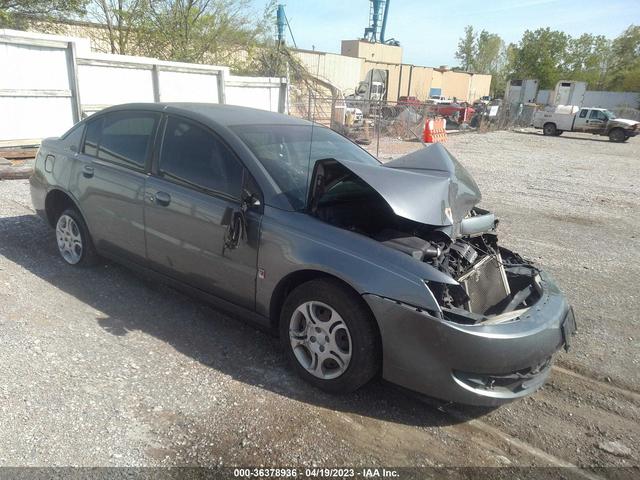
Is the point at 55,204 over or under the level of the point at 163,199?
under

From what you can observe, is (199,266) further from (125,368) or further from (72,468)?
(72,468)

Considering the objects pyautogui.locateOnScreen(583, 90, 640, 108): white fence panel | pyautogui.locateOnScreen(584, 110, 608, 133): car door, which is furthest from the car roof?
pyautogui.locateOnScreen(583, 90, 640, 108): white fence panel

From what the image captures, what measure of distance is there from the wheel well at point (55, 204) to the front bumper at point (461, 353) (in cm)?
349

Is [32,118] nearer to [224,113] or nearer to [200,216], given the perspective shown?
[224,113]

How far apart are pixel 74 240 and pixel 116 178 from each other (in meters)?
1.05

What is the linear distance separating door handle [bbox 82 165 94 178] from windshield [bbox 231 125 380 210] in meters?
→ 1.60

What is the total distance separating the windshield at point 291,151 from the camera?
11.3ft

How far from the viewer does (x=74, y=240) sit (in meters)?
4.77

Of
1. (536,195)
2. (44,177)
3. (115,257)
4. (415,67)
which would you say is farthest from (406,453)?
(415,67)

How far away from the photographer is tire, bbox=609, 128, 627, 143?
28125mm

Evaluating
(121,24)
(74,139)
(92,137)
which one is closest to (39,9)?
(121,24)

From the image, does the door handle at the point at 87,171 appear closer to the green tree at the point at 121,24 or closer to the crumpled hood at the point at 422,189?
the crumpled hood at the point at 422,189

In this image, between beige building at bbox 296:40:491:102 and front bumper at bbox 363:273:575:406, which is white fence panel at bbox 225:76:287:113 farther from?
beige building at bbox 296:40:491:102

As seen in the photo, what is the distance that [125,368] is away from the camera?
10.6 ft
